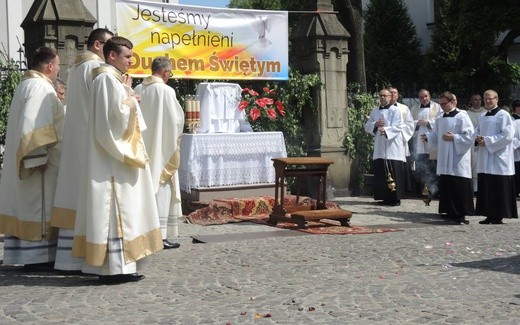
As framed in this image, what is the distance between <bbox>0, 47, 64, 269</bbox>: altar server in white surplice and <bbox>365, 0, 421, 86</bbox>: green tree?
120ft

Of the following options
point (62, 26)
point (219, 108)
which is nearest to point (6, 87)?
point (62, 26)

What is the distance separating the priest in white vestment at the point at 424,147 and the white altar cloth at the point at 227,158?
3.43 metres

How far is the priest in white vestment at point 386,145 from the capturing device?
15.8 m

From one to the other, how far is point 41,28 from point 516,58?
36069 millimetres

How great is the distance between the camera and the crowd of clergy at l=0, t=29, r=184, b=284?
780cm

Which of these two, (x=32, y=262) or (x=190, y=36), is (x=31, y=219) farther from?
(x=190, y=36)

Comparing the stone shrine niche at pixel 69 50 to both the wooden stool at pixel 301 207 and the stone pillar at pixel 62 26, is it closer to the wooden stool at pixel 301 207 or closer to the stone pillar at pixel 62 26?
the stone pillar at pixel 62 26

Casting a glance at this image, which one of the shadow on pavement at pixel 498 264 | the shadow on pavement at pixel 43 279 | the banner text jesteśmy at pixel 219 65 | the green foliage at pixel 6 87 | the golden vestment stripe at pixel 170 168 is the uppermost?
the banner text jesteśmy at pixel 219 65

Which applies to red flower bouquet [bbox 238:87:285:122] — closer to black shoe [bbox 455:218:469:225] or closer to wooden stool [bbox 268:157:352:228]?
→ wooden stool [bbox 268:157:352:228]

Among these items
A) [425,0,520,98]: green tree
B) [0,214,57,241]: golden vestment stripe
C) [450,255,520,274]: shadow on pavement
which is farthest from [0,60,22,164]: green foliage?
[425,0,520,98]: green tree

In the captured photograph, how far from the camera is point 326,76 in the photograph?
1653cm

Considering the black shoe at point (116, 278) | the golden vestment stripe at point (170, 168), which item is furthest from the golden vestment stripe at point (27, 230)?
the golden vestment stripe at point (170, 168)

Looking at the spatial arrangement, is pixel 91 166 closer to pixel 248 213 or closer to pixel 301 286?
pixel 301 286

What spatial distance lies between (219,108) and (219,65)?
42.4 inches
